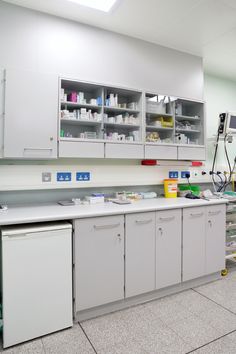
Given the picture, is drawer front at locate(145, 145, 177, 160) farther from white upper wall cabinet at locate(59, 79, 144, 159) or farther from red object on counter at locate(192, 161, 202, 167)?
red object on counter at locate(192, 161, 202, 167)

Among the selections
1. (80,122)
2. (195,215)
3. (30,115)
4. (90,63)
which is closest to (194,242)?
(195,215)

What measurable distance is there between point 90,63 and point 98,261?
79.2 inches

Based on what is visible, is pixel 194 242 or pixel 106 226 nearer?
pixel 106 226

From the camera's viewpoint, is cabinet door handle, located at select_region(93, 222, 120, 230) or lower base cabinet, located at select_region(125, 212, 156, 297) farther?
lower base cabinet, located at select_region(125, 212, 156, 297)

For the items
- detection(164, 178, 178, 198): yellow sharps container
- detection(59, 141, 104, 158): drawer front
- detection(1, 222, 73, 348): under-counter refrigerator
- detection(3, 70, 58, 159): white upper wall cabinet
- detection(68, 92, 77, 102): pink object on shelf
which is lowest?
Result: detection(1, 222, 73, 348): under-counter refrigerator

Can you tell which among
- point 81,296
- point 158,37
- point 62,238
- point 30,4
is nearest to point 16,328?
point 81,296

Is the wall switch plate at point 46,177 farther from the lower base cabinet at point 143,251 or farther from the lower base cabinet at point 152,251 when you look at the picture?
the lower base cabinet at point 152,251

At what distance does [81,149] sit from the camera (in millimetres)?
2426

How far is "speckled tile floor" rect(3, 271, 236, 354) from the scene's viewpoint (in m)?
1.75

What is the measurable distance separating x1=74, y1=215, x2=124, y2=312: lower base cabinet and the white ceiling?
6.60 feet

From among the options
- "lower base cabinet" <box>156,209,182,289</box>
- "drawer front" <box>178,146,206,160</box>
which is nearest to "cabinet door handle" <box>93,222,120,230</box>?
"lower base cabinet" <box>156,209,182,289</box>

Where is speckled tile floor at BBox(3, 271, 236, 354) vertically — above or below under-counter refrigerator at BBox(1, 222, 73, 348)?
below

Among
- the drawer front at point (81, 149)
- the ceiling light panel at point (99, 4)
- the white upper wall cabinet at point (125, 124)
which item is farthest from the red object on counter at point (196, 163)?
the ceiling light panel at point (99, 4)

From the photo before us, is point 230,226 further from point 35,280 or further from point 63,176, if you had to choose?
point 35,280
